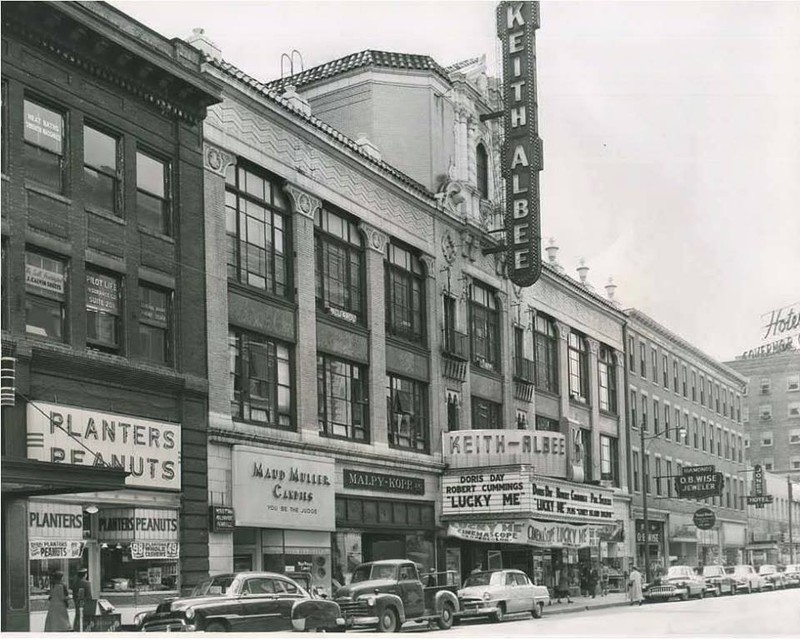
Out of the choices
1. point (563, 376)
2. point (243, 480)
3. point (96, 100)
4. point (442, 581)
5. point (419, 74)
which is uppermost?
point (419, 74)

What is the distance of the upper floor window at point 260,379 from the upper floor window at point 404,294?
5887 millimetres

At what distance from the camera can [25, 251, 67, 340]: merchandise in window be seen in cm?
2166

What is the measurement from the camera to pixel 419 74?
3878 centimetres

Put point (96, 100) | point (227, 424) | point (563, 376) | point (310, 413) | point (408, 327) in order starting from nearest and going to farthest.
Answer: point (96, 100) < point (227, 424) < point (310, 413) < point (408, 327) < point (563, 376)

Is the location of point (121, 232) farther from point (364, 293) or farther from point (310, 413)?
point (364, 293)

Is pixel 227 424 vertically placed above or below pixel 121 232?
below

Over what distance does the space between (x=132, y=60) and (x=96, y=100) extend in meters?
1.27

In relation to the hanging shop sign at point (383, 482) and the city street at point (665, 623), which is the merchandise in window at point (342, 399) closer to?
the hanging shop sign at point (383, 482)

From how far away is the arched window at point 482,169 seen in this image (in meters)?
41.4

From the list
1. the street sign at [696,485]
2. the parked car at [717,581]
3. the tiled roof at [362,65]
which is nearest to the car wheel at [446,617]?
the tiled roof at [362,65]

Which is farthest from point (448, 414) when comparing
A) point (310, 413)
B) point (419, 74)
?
point (419, 74)

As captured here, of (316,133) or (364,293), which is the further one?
(364,293)

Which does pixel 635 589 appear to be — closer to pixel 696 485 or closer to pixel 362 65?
pixel 696 485

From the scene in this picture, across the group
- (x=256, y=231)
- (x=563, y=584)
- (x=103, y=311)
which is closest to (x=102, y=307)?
(x=103, y=311)
